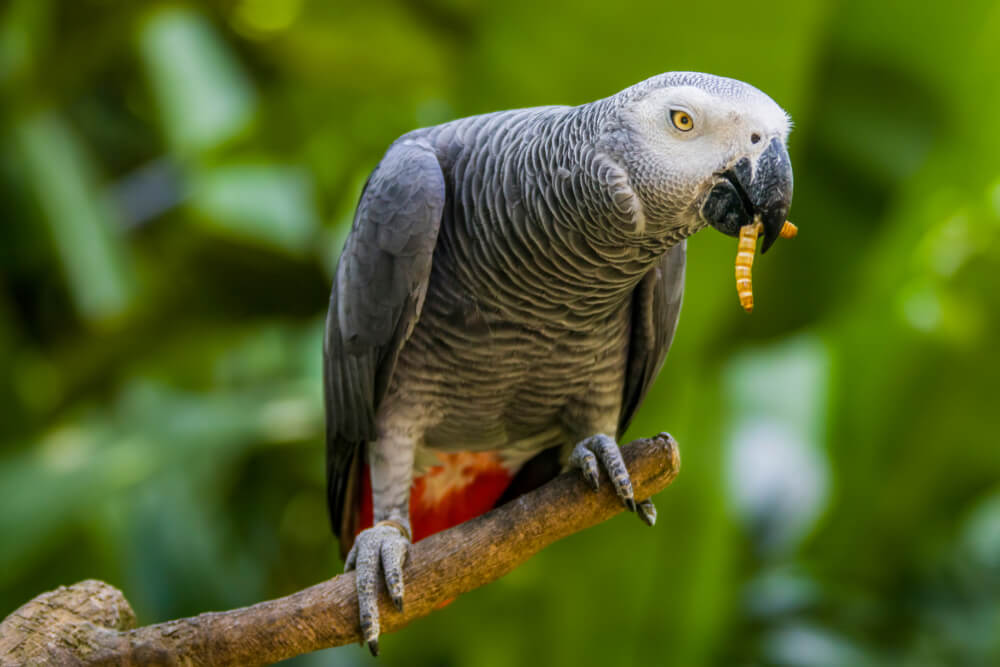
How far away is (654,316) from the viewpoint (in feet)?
4.12

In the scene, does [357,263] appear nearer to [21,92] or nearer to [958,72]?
[958,72]

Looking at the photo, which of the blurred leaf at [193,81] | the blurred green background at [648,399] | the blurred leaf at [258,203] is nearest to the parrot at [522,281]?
the blurred green background at [648,399]

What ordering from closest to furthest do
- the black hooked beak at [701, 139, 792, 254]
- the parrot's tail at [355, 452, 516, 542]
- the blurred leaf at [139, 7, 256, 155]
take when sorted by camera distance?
the black hooked beak at [701, 139, 792, 254], the parrot's tail at [355, 452, 516, 542], the blurred leaf at [139, 7, 256, 155]

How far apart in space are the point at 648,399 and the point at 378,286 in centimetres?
79

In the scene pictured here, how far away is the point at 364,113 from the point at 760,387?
4.89 feet

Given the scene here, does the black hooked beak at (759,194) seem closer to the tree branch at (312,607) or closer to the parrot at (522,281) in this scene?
the parrot at (522,281)

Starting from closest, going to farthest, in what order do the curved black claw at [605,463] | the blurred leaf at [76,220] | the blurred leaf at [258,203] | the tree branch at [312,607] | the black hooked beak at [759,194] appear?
the black hooked beak at [759,194]
the tree branch at [312,607]
the curved black claw at [605,463]
the blurred leaf at [76,220]
the blurred leaf at [258,203]

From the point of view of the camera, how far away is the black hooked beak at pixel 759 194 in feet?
2.87

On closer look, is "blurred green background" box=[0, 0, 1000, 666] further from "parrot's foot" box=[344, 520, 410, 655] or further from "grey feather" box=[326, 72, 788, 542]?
"parrot's foot" box=[344, 520, 410, 655]

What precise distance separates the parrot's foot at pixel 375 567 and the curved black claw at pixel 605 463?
24cm

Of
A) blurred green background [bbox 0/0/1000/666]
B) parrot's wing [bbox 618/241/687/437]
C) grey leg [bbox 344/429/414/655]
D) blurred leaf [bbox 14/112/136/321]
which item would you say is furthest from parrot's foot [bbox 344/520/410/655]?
blurred leaf [bbox 14/112/136/321]

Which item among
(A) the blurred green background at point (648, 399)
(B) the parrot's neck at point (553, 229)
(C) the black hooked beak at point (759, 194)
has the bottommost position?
(A) the blurred green background at point (648, 399)

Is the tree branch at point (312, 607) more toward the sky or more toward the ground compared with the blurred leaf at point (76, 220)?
more toward the sky

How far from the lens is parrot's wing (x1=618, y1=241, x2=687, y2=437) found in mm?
1225
